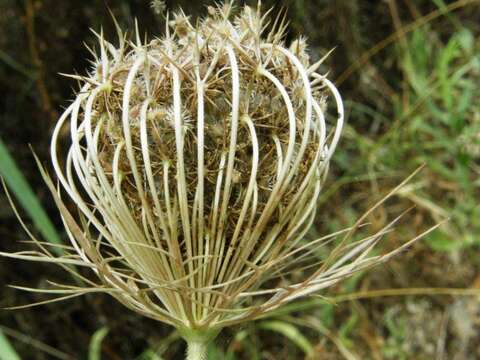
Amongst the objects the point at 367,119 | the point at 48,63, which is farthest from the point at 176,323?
the point at 367,119

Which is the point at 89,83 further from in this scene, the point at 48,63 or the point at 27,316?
the point at 27,316

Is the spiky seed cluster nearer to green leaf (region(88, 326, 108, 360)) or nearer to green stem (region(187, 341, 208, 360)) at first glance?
green stem (region(187, 341, 208, 360))

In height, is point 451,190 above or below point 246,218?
below

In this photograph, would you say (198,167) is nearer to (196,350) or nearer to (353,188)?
(196,350)

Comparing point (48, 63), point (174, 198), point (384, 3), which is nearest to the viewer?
point (174, 198)

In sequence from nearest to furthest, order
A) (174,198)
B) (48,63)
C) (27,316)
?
(174,198) < (48,63) < (27,316)

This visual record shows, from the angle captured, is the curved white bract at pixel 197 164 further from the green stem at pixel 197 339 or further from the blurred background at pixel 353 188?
the blurred background at pixel 353 188

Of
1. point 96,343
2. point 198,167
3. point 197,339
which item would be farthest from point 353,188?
point 198,167
